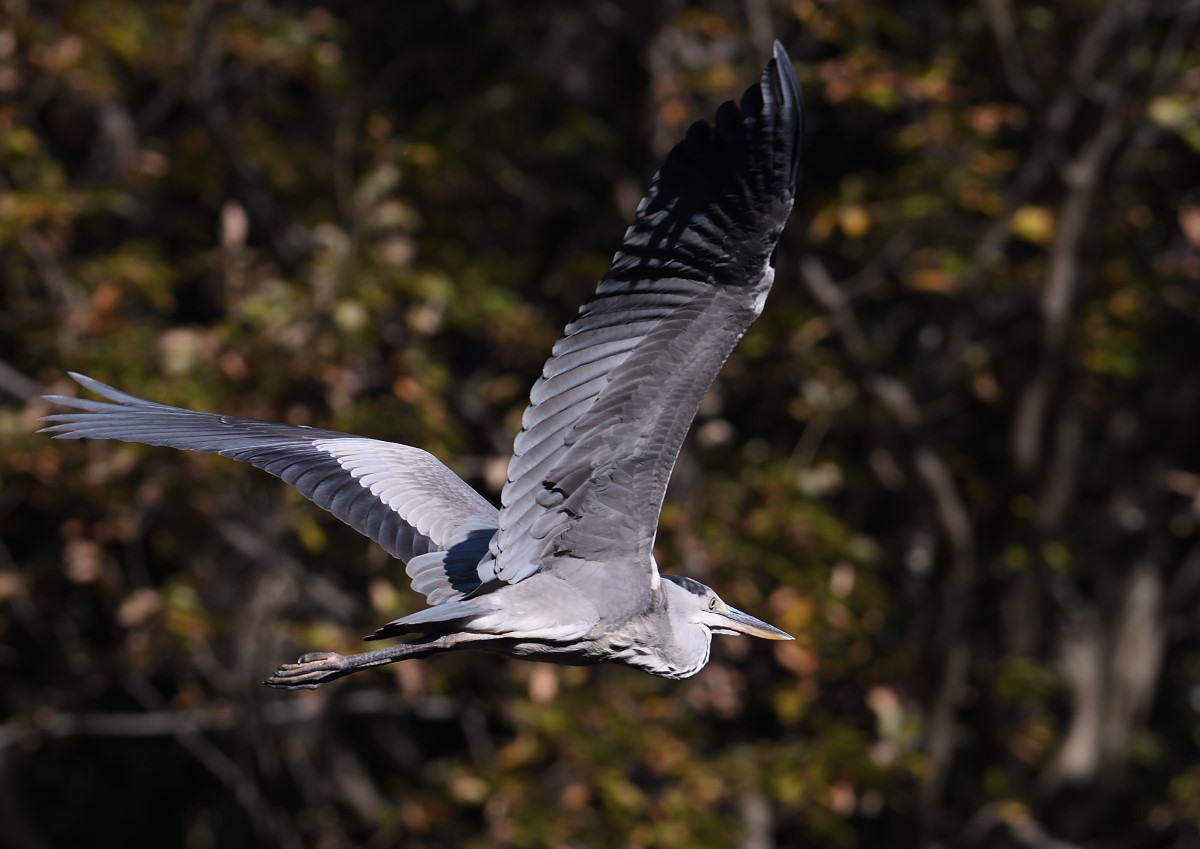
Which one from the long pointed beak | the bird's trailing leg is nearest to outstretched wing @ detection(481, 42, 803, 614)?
the bird's trailing leg

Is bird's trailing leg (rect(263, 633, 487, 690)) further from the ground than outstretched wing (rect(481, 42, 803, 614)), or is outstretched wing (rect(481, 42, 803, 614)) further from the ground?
outstretched wing (rect(481, 42, 803, 614))

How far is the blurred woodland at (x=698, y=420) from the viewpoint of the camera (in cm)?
668

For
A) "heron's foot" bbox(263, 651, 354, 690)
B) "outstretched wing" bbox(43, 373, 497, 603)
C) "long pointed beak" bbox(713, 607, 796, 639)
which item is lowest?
"long pointed beak" bbox(713, 607, 796, 639)

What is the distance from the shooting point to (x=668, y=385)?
3.34 m

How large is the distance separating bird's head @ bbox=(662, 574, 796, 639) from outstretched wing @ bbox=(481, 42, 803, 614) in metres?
0.55

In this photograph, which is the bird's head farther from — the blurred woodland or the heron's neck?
the blurred woodland

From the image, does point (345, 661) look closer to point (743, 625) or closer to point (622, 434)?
point (622, 434)

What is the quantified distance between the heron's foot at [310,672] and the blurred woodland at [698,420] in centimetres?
266

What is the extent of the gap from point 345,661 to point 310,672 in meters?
0.13

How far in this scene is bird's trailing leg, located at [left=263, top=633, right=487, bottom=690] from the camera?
3.46m

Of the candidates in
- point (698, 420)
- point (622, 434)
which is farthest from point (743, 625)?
point (698, 420)

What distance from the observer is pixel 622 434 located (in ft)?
11.2

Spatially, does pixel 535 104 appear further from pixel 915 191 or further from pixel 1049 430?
pixel 1049 430

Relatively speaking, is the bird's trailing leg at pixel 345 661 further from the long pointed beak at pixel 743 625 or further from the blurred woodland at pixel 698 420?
the blurred woodland at pixel 698 420
